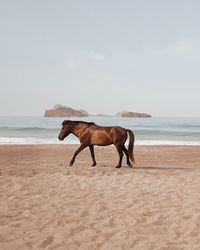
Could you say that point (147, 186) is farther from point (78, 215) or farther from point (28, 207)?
point (28, 207)

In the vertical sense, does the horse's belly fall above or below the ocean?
above

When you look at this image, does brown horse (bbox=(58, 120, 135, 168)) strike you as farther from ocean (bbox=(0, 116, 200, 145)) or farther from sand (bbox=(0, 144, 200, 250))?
ocean (bbox=(0, 116, 200, 145))

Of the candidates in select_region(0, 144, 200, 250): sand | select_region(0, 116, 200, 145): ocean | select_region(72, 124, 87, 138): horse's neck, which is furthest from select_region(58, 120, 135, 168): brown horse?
select_region(0, 116, 200, 145): ocean

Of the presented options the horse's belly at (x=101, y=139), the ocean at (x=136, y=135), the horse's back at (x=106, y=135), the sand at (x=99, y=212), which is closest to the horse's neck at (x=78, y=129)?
the horse's back at (x=106, y=135)

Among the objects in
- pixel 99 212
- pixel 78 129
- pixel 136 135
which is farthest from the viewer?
pixel 136 135

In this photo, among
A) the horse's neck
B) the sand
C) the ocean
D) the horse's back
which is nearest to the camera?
the sand

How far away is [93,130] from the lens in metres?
9.45

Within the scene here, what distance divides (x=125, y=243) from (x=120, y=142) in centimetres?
569

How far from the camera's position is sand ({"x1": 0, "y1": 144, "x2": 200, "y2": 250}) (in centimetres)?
381

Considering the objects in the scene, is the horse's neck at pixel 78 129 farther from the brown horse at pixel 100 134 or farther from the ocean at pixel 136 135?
the ocean at pixel 136 135

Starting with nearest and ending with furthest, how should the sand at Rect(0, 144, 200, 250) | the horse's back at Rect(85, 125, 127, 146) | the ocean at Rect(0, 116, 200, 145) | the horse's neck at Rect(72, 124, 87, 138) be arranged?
the sand at Rect(0, 144, 200, 250)
the horse's back at Rect(85, 125, 127, 146)
the horse's neck at Rect(72, 124, 87, 138)
the ocean at Rect(0, 116, 200, 145)

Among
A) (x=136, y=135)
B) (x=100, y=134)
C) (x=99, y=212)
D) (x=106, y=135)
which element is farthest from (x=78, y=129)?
(x=136, y=135)

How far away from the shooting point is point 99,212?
5.01 m

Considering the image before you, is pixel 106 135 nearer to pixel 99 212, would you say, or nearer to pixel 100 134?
pixel 100 134
